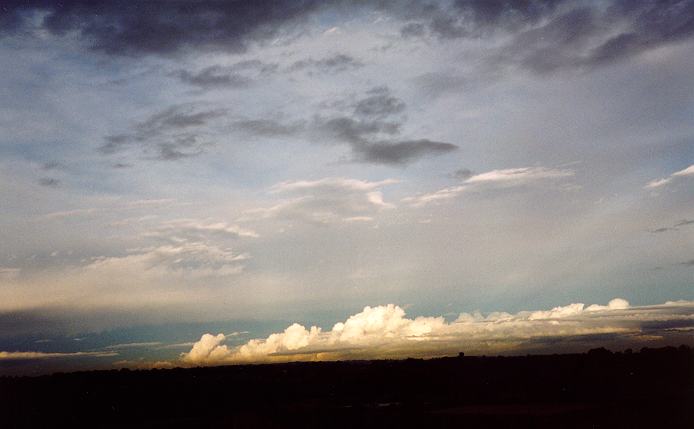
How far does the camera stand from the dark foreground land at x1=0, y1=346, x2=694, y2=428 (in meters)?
61.5

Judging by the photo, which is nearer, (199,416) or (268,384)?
(199,416)

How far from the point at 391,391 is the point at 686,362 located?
5661cm

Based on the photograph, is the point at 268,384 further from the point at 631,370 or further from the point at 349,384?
the point at 631,370

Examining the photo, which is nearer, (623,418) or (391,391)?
(623,418)

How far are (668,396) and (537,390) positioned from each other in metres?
20.7

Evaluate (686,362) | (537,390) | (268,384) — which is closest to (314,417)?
(537,390)

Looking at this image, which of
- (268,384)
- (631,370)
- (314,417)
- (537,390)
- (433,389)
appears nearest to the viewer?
(314,417)

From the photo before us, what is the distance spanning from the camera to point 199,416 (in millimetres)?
81438

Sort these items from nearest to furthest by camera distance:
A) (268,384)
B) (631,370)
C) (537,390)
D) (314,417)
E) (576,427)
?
(576,427), (314,417), (537,390), (631,370), (268,384)

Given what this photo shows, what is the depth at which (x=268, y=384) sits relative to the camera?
433 feet

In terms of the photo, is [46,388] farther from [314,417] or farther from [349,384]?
[314,417]

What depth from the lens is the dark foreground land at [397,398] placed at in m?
61.5

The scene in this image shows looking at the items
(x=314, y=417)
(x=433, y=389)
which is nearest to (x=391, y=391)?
(x=433, y=389)

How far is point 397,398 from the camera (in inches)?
3701
